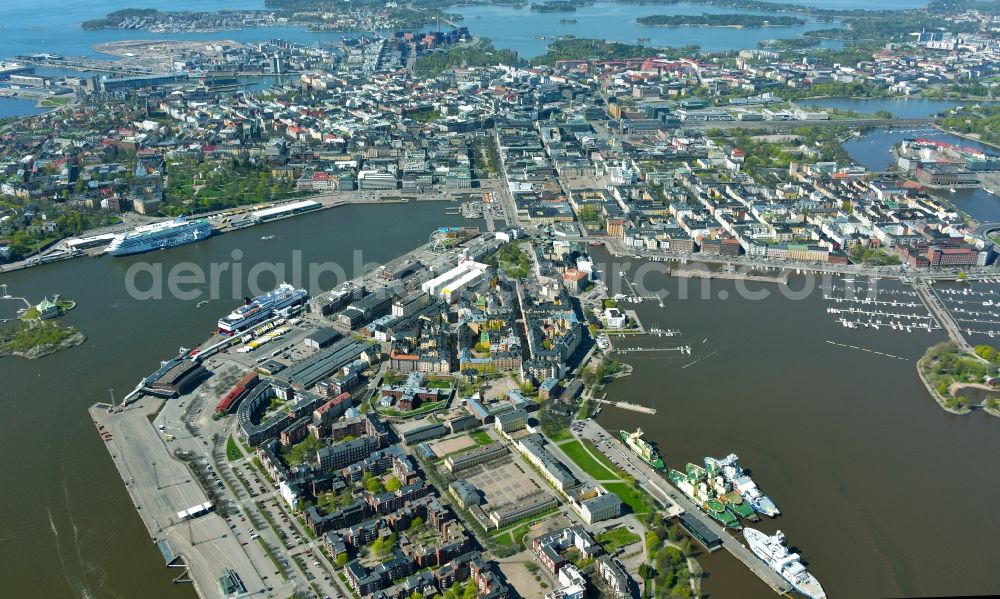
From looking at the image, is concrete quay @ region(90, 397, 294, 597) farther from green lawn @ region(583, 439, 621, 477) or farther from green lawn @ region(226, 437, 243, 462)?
green lawn @ region(583, 439, 621, 477)

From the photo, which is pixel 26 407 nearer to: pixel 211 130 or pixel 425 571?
pixel 425 571

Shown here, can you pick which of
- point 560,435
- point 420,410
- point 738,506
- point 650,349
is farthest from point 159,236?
point 738,506

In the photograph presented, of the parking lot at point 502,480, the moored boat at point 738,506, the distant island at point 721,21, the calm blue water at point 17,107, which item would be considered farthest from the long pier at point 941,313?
the distant island at point 721,21

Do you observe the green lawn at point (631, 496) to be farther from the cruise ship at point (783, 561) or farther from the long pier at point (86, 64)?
the long pier at point (86, 64)

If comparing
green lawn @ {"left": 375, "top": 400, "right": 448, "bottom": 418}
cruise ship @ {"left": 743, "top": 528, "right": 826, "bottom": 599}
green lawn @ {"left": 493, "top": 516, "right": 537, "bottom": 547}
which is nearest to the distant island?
green lawn @ {"left": 375, "top": 400, "right": 448, "bottom": 418}

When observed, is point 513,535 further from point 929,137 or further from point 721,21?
point 721,21
